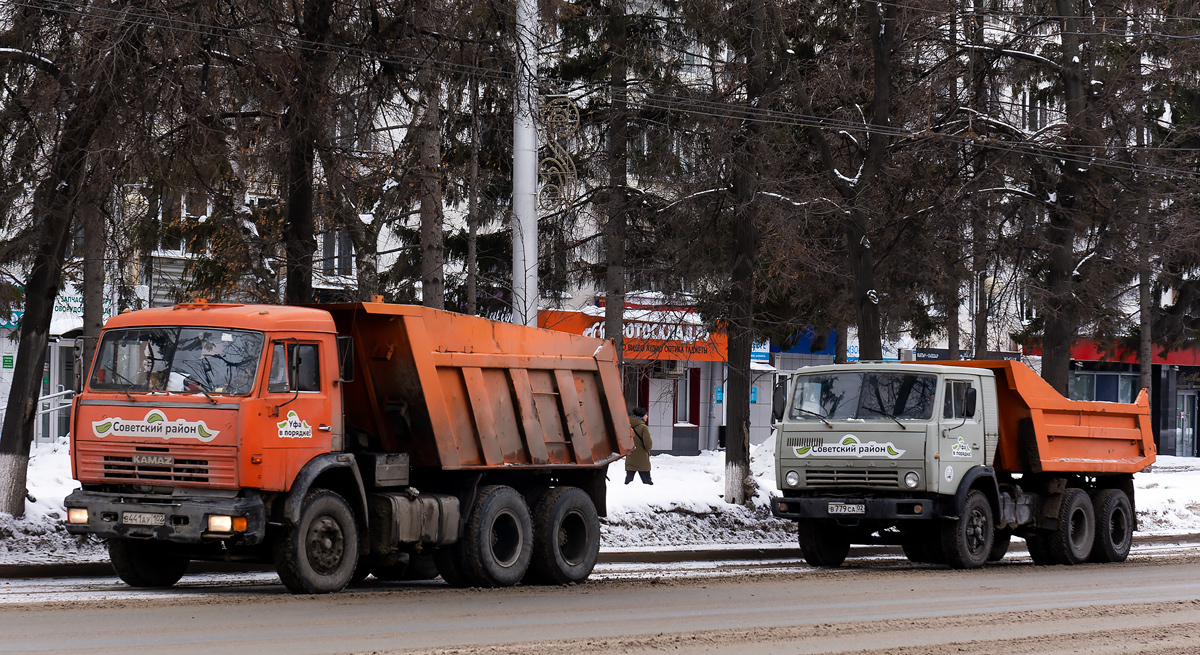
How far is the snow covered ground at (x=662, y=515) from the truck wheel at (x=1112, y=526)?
441cm

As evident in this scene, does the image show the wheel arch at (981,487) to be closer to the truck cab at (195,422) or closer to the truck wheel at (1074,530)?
the truck wheel at (1074,530)

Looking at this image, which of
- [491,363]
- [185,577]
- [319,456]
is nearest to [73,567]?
[185,577]

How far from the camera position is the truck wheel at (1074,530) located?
749 inches

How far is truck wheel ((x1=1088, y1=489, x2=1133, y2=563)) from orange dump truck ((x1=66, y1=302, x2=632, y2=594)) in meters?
8.26

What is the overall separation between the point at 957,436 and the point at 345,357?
8.04 meters

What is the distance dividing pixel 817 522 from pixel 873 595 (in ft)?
14.6

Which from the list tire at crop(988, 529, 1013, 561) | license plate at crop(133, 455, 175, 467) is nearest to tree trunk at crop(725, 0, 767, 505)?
tire at crop(988, 529, 1013, 561)

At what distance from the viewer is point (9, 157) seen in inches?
664

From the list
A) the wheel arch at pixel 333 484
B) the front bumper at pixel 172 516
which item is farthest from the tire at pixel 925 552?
the front bumper at pixel 172 516

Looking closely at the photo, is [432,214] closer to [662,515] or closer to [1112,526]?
[662,515]

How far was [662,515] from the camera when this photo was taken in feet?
67.7

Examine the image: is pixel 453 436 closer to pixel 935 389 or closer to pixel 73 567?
pixel 73 567

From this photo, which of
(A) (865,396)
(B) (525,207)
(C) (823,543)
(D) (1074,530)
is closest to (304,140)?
(B) (525,207)

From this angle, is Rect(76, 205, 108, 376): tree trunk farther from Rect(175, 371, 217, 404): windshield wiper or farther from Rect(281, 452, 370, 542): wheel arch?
Rect(281, 452, 370, 542): wheel arch
